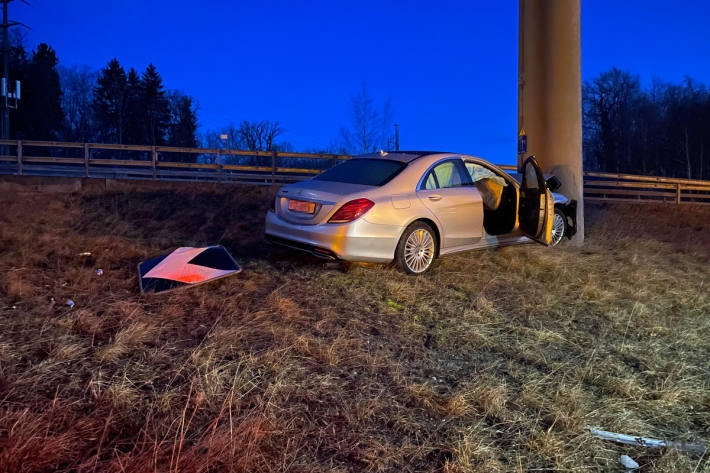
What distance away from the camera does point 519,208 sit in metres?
6.59

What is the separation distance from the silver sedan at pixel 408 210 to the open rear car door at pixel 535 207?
1 cm

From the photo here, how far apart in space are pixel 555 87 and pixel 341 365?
23.2 feet

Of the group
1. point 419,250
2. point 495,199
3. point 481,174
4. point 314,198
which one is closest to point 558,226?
point 495,199

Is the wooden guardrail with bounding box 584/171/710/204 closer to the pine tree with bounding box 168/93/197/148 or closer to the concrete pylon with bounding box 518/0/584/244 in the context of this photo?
the concrete pylon with bounding box 518/0/584/244

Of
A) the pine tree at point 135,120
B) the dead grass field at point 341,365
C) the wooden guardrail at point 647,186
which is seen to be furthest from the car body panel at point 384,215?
the pine tree at point 135,120

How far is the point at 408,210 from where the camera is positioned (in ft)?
17.6

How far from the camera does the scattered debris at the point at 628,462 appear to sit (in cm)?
226

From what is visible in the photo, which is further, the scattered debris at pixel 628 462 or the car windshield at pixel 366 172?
the car windshield at pixel 366 172

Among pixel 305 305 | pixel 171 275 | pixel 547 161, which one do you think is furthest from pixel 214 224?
pixel 547 161

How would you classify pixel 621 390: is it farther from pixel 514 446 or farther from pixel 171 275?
pixel 171 275

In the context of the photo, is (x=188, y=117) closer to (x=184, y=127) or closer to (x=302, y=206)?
(x=184, y=127)

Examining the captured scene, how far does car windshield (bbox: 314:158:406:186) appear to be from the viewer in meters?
5.56

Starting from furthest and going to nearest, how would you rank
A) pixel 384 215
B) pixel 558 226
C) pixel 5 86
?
1. pixel 5 86
2. pixel 558 226
3. pixel 384 215

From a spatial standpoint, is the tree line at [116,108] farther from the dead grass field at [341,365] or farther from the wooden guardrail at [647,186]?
the dead grass field at [341,365]
